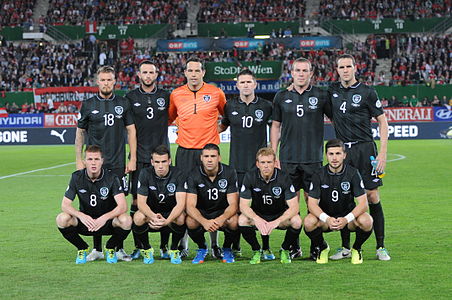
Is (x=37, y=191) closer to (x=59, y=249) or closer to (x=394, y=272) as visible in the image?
(x=59, y=249)

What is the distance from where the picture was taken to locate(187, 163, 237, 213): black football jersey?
8445 millimetres

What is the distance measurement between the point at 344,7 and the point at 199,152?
4294cm

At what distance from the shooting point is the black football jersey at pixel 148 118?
903cm

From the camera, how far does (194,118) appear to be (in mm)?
8945

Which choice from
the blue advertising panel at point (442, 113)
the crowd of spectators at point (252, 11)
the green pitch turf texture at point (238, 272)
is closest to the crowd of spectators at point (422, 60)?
the blue advertising panel at point (442, 113)

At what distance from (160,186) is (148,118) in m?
1.00

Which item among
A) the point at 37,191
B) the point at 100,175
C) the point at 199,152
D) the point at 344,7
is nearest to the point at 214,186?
the point at 199,152

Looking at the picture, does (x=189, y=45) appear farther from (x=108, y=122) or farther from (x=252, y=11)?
(x=108, y=122)

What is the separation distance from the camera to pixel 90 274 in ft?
24.9

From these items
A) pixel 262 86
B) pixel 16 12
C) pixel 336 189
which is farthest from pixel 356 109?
pixel 16 12

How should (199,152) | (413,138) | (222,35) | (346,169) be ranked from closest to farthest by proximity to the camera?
1. (346,169)
2. (199,152)
3. (413,138)
4. (222,35)

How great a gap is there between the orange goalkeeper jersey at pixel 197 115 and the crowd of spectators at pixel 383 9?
41.2 meters

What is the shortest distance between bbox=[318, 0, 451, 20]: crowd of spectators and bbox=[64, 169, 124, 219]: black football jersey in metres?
42.4

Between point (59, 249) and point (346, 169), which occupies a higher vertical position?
point (346, 169)
